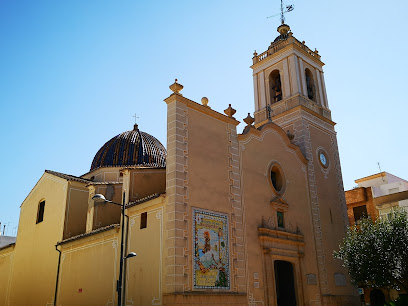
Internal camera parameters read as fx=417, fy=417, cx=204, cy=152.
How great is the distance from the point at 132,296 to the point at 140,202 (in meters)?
3.42

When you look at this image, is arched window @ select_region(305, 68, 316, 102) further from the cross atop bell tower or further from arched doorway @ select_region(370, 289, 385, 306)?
arched doorway @ select_region(370, 289, 385, 306)

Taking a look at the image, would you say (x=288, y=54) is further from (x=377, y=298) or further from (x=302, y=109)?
(x=377, y=298)

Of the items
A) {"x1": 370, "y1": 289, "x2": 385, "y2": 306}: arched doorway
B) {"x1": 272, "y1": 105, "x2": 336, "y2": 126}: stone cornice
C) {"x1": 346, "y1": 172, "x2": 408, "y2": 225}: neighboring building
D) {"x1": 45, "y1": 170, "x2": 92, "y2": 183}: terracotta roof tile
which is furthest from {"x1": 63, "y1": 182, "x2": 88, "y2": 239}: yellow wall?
{"x1": 370, "y1": 289, "x2": 385, "y2": 306}: arched doorway

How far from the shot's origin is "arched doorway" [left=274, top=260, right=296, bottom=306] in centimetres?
1880

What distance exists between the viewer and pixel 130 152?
84.0ft

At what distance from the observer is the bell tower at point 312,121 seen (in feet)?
69.8

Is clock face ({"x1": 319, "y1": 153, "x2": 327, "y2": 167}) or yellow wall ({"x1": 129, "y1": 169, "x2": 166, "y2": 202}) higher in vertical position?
clock face ({"x1": 319, "y1": 153, "x2": 327, "y2": 167})

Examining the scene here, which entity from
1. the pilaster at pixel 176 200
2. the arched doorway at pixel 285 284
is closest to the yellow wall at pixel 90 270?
the pilaster at pixel 176 200

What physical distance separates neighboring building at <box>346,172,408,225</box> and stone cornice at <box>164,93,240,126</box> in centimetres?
1214

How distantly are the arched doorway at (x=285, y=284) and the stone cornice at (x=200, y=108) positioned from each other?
708 cm

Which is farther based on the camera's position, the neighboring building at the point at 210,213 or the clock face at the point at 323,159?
the clock face at the point at 323,159

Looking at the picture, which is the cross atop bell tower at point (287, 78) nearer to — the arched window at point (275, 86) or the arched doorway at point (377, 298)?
the arched window at point (275, 86)

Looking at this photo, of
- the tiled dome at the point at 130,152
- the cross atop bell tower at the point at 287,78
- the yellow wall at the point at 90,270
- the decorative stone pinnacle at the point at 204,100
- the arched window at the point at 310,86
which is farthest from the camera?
the arched window at the point at 310,86

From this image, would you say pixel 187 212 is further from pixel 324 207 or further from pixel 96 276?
pixel 324 207
